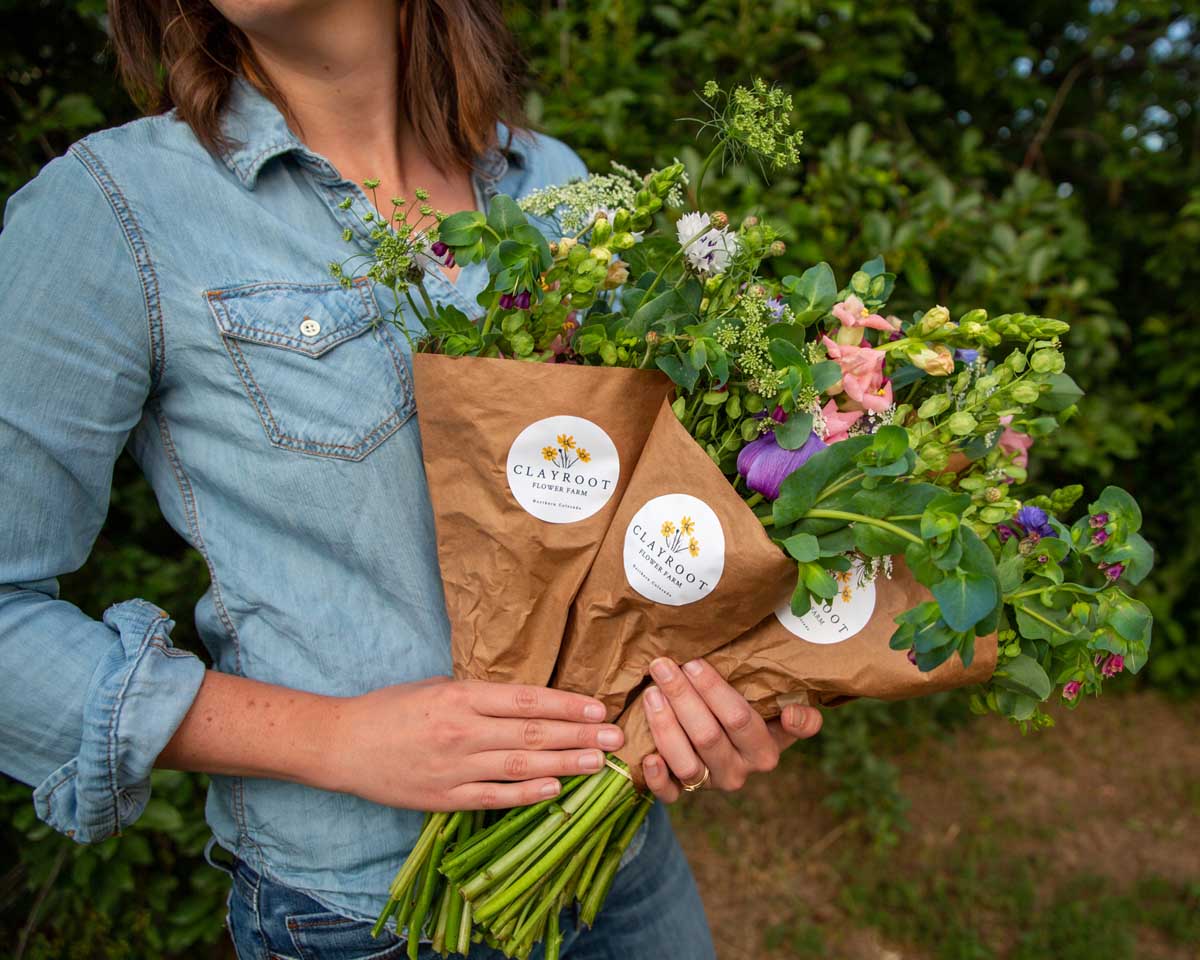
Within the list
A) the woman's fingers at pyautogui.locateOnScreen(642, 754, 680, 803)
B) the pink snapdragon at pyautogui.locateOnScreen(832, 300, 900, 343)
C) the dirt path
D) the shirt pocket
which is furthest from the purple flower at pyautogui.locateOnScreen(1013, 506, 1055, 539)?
the dirt path

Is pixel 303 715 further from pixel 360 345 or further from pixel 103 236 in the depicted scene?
pixel 103 236

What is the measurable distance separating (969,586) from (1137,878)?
2.68m

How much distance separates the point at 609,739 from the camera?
3.21 ft

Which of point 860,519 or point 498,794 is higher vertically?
point 860,519

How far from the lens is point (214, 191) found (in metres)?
1.00

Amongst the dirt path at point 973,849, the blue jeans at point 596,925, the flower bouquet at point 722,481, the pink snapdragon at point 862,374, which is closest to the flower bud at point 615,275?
the flower bouquet at point 722,481

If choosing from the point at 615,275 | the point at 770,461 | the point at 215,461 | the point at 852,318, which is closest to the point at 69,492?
the point at 215,461

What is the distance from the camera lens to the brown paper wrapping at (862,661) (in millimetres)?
912

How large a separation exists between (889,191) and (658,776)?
69.6 inches

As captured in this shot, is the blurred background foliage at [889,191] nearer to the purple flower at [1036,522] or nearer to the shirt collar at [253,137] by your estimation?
the purple flower at [1036,522]

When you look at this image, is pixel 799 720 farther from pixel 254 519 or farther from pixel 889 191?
pixel 889 191

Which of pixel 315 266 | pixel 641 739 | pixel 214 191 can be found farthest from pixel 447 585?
pixel 214 191

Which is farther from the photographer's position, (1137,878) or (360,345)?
(1137,878)

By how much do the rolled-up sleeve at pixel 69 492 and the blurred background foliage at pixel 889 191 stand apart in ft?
2.88
